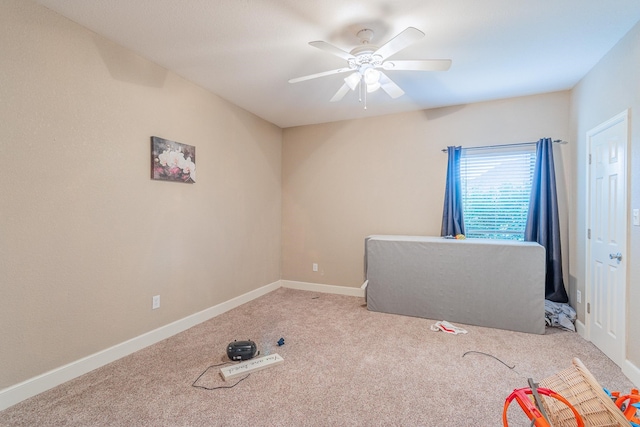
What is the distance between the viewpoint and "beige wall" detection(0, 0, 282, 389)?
1890 millimetres

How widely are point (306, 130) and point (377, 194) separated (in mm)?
1511

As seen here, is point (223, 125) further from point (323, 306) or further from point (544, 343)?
point (544, 343)

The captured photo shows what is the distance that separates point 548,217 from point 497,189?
1.96 ft

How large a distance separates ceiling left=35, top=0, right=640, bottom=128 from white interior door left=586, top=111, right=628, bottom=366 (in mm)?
752

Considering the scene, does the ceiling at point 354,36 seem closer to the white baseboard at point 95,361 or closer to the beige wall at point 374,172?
the beige wall at point 374,172

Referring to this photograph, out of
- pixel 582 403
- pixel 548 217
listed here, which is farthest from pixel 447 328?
pixel 582 403

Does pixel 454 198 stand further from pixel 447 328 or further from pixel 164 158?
pixel 164 158

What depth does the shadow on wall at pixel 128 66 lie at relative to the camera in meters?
2.36

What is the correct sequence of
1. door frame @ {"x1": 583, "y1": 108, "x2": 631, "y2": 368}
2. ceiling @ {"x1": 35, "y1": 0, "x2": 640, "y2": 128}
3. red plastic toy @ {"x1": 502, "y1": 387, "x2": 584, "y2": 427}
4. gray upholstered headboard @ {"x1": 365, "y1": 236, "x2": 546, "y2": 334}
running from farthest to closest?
gray upholstered headboard @ {"x1": 365, "y1": 236, "x2": 546, "y2": 334} → door frame @ {"x1": 583, "y1": 108, "x2": 631, "y2": 368} → ceiling @ {"x1": 35, "y1": 0, "x2": 640, "y2": 128} → red plastic toy @ {"x1": 502, "y1": 387, "x2": 584, "y2": 427}

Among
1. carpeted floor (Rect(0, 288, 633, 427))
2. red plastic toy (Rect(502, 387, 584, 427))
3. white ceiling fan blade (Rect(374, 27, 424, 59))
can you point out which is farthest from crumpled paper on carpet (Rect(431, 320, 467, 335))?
white ceiling fan blade (Rect(374, 27, 424, 59))

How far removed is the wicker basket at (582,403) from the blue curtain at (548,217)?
2525mm

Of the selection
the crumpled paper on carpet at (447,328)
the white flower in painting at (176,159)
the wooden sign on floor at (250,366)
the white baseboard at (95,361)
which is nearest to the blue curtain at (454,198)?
the crumpled paper on carpet at (447,328)

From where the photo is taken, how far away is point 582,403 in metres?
1.09

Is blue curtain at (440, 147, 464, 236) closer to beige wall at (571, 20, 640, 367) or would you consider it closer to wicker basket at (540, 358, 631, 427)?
beige wall at (571, 20, 640, 367)
